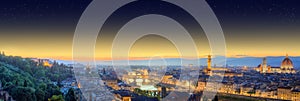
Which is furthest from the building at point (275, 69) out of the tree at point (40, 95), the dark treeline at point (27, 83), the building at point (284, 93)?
the tree at point (40, 95)

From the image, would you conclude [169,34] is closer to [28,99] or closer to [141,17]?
[141,17]

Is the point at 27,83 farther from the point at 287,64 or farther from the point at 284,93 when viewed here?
the point at 287,64

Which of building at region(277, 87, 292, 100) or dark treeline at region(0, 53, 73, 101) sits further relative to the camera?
building at region(277, 87, 292, 100)

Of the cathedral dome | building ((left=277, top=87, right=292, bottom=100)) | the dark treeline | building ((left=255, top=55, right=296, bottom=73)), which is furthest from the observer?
building ((left=255, top=55, right=296, bottom=73))

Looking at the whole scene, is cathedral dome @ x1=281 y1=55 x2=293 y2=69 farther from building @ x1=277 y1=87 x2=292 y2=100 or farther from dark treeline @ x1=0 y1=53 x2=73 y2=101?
dark treeline @ x1=0 y1=53 x2=73 y2=101

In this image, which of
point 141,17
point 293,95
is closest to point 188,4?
point 141,17

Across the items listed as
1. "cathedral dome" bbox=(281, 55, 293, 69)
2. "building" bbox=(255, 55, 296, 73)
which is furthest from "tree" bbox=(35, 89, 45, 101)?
"building" bbox=(255, 55, 296, 73)

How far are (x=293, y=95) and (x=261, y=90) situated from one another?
133 cm

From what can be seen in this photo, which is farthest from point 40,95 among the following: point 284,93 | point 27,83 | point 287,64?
point 287,64

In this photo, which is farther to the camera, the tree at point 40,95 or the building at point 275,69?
the building at point 275,69

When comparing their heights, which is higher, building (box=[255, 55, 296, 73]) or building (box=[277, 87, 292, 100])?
building (box=[255, 55, 296, 73])

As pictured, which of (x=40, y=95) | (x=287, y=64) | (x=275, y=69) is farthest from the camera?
(x=275, y=69)

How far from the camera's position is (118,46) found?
15.9 ft

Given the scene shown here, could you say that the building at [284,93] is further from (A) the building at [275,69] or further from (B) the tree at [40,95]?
(A) the building at [275,69]
